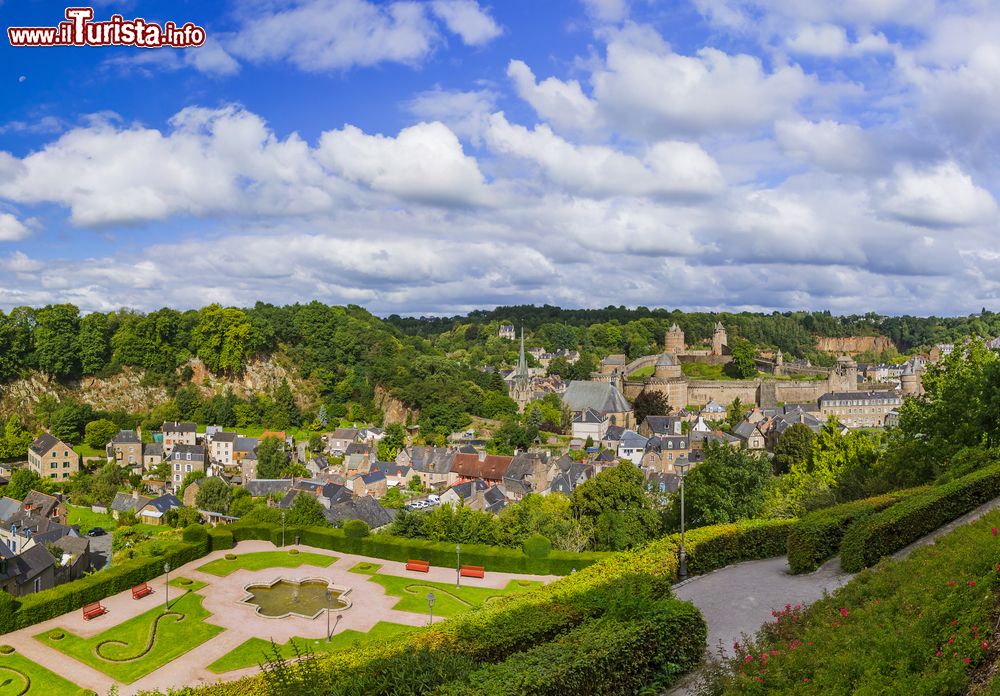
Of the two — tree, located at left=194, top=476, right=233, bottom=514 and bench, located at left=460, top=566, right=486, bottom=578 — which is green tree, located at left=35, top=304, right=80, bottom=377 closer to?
tree, located at left=194, top=476, right=233, bottom=514

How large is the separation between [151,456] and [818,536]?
55832 millimetres

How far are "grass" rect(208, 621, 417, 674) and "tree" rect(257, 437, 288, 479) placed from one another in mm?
32782

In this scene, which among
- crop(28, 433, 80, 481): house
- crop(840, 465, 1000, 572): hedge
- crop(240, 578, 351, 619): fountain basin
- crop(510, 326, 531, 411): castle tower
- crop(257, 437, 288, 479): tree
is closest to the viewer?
crop(840, 465, 1000, 572): hedge

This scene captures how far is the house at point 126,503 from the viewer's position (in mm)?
44281

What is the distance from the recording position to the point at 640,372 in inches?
3563

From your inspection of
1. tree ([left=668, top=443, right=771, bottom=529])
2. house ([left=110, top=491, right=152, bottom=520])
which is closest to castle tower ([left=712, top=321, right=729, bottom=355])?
house ([left=110, top=491, right=152, bottom=520])

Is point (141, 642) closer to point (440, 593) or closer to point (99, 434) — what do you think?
point (440, 593)

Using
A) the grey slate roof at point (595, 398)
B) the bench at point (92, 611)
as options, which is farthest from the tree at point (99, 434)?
the grey slate roof at point (595, 398)

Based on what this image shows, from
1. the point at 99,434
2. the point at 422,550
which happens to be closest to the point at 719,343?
the point at 99,434

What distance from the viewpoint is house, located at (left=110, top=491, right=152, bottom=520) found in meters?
44.3

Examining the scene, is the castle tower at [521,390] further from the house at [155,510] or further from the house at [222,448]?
the house at [155,510]

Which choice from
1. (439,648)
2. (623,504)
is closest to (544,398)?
(623,504)

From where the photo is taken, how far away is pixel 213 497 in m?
44.0

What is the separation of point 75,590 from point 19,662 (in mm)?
4013
